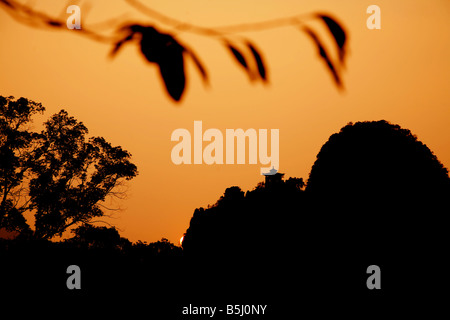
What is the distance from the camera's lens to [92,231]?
26.0m

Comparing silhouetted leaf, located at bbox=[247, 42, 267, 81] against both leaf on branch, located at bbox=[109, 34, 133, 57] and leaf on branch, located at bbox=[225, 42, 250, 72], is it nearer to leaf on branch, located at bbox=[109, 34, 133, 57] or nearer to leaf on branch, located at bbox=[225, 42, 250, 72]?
leaf on branch, located at bbox=[225, 42, 250, 72]

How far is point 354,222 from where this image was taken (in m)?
13.4

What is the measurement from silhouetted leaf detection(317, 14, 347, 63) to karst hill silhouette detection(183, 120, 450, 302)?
1078 centimetres

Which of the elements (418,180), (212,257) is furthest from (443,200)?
(212,257)

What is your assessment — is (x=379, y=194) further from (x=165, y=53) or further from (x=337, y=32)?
(x=165, y=53)

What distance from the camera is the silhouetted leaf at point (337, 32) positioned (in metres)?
1.78

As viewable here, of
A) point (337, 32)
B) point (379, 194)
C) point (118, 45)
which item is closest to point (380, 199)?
point (379, 194)

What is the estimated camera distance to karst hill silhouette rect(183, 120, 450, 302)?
11984 millimetres

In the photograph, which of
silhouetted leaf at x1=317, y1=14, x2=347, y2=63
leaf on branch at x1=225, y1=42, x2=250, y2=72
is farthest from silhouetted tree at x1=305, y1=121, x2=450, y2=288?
leaf on branch at x1=225, y1=42, x2=250, y2=72

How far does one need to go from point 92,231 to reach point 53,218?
2.41m
